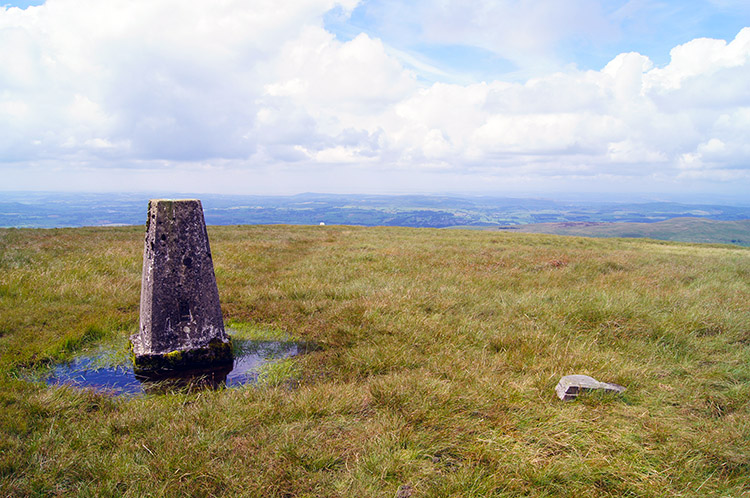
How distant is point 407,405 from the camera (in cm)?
428

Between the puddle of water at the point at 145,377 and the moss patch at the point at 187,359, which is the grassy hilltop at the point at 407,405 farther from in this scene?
the moss patch at the point at 187,359

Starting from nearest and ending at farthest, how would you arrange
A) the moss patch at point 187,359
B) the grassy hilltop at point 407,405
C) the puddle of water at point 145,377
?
the grassy hilltop at point 407,405
the puddle of water at point 145,377
the moss patch at point 187,359

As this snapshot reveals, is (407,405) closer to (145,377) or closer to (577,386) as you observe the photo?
(577,386)

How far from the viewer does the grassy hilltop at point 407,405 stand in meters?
3.18

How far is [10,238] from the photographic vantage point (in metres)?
17.4

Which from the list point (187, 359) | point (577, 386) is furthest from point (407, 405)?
point (187, 359)

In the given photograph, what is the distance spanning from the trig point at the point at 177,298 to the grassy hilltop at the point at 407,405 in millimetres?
1014

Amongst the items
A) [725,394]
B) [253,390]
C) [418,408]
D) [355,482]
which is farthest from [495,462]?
[725,394]

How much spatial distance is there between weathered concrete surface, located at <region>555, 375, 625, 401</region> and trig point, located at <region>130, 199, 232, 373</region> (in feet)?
15.6

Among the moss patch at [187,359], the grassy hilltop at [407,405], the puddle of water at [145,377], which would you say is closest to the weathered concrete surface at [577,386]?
the grassy hilltop at [407,405]

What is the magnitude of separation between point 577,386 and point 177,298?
18.5ft

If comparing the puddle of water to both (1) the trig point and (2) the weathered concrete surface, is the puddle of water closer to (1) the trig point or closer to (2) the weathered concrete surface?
(1) the trig point

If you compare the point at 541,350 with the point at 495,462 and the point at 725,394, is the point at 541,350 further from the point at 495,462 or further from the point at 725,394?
the point at 495,462

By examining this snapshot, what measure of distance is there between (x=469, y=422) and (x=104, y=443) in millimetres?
3673
